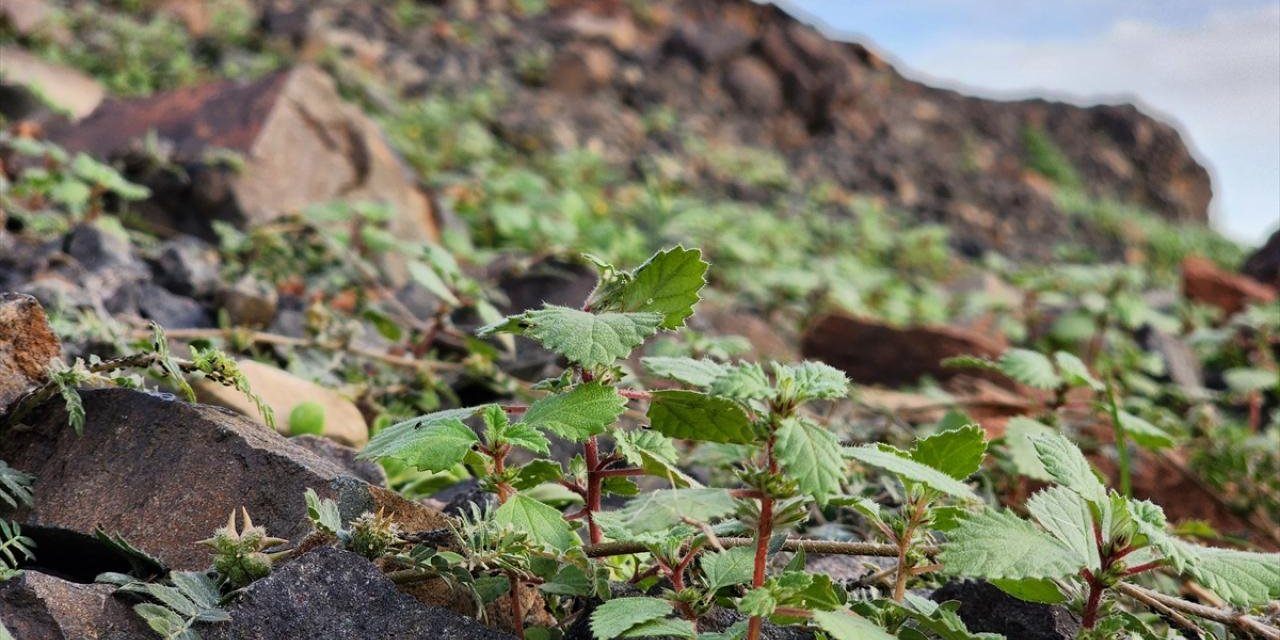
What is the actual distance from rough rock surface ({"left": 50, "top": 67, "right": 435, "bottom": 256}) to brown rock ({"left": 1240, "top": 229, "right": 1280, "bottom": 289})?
5.63 m

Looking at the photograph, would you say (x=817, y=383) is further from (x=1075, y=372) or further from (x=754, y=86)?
(x=754, y=86)

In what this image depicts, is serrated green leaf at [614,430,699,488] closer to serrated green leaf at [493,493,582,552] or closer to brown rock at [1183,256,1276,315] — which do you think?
serrated green leaf at [493,493,582,552]

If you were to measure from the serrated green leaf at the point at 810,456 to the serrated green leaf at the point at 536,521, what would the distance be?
0.35 meters

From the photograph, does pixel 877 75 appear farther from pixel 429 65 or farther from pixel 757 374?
pixel 757 374

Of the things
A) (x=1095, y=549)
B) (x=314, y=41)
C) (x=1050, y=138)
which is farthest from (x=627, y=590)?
(x=1050, y=138)

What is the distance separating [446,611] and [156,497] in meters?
0.58

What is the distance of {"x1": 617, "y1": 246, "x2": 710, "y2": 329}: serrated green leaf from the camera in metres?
1.50

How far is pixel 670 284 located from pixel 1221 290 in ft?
20.3

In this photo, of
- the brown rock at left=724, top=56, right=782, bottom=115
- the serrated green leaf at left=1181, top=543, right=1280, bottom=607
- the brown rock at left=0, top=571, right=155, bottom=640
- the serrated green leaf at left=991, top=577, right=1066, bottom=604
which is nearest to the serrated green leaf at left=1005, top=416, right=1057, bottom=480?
the serrated green leaf at left=991, top=577, right=1066, bottom=604

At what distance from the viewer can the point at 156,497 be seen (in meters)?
1.72

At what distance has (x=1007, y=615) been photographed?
164 cm

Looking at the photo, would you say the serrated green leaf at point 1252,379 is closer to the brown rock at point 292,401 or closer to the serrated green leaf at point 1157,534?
the serrated green leaf at point 1157,534

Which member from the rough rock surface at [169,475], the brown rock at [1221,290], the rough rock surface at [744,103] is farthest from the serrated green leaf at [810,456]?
the rough rock surface at [744,103]

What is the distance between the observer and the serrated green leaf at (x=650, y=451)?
1.50 meters
